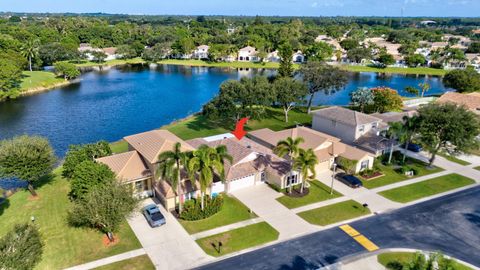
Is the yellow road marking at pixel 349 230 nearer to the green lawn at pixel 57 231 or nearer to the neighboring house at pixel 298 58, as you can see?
the green lawn at pixel 57 231

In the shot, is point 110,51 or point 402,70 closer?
point 402,70

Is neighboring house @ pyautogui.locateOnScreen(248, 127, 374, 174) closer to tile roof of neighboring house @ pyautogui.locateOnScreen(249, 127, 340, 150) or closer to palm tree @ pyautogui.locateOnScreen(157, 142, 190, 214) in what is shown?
tile roof of neighboring house @ pyautogui.locateOnScreen(249, 127, 340, 150)

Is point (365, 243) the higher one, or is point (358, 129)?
point (358, 129)

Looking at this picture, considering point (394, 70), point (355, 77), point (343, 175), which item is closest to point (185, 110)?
point (343, 175)

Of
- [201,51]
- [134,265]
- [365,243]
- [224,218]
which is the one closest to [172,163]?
[224,218]

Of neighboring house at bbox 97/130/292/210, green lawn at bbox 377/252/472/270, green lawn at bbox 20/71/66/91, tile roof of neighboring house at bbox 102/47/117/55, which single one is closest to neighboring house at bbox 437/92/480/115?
neighboring house at bbox 97/130/292/210

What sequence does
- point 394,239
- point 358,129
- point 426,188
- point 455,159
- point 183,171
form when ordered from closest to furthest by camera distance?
Result: point 394,239, point 183,171, point 426,188, point 455,159, point 358,129

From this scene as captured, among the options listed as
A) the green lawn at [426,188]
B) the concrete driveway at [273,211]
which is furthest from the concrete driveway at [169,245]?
the green lawn at [426,188]

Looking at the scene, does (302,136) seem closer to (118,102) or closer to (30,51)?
(118,102)
